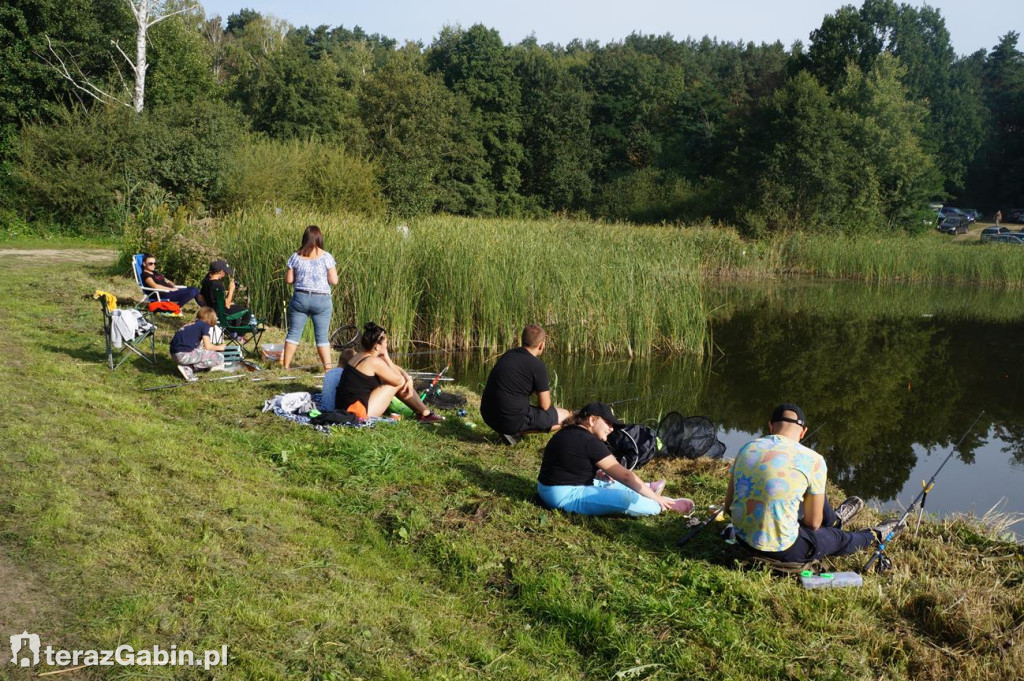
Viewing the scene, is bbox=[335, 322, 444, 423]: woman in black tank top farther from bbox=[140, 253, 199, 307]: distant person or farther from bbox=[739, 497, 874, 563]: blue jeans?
bbox=[140, 253, 199, 307]: distant person

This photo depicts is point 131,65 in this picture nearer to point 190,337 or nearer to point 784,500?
point 190,337

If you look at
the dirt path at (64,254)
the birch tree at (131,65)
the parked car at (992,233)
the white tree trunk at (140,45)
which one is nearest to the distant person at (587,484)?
the dirt path at (64,254)

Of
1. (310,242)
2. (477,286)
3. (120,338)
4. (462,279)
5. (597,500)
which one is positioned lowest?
(597,500)

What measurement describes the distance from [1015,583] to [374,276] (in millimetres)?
9379

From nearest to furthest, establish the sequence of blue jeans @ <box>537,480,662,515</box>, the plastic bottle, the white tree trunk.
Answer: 1. the plastic bottle
2. blue jeans @ <box>537,480,662,515</box>
3. the white tree trunk

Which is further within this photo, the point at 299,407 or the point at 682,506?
the point at 299,407

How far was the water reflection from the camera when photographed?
375 inches

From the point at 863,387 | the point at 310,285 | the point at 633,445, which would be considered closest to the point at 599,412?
the point at 633,445

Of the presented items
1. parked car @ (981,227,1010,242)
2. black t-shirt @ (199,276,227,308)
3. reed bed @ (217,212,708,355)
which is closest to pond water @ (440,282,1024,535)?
reed bed @ (217,212,708,355)

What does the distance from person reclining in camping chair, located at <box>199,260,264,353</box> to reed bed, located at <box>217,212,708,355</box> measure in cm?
245

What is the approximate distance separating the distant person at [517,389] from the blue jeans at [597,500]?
1.70m

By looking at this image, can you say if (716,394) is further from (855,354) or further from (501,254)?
(855,354)

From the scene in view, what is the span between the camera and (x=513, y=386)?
23.8 feet

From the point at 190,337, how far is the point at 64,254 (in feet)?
38.1
